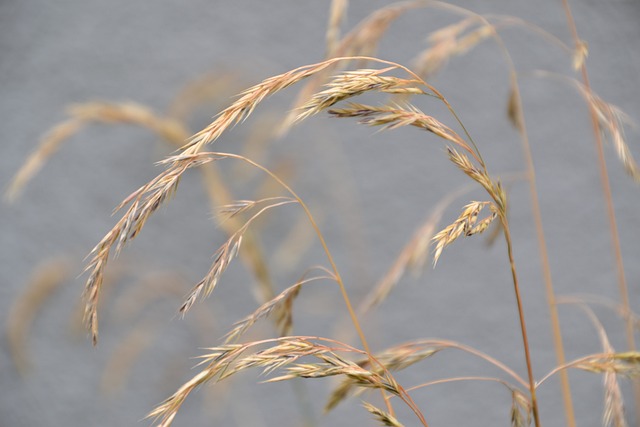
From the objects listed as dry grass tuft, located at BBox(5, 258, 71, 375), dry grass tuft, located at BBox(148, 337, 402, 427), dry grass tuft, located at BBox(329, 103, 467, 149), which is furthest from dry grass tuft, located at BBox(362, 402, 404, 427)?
dry grass tuft, located at BBox(5, 258, 71, 375)

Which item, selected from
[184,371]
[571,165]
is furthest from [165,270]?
[571,165]

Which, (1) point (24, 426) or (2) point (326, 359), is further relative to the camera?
(1) point (24, 426)

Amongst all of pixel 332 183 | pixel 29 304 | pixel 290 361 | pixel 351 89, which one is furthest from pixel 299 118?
pixel 29 304

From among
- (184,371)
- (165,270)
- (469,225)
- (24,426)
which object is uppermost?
(469,225)

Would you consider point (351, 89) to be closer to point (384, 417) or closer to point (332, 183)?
point (384, 417)

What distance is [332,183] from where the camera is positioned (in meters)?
1.37

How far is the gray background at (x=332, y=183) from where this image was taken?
1.34 m

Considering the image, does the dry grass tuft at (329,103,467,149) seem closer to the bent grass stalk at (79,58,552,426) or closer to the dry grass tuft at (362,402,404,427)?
the bent grass stalk at (79,58,552,426)

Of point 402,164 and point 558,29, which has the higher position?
point 558,29

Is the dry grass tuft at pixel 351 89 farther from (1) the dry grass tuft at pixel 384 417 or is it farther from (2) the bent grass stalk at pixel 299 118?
(1) the dry grass tuft at pixel 384 417

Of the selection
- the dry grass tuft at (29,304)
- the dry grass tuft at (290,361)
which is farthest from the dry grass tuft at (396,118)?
the dry grass tuft at (29,304)

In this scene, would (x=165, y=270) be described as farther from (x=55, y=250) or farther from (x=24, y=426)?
(x=24, y=426)

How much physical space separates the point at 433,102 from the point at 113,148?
2.05 ft

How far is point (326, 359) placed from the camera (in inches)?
18.3
